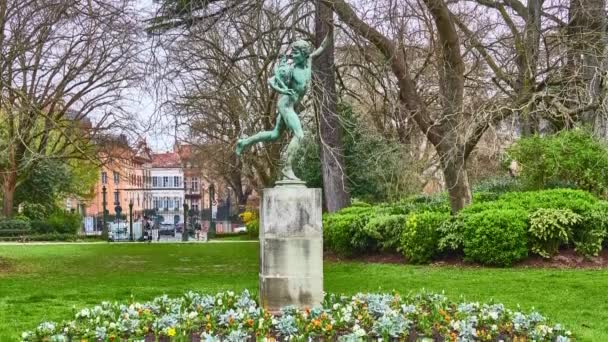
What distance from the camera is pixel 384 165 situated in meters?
24.5

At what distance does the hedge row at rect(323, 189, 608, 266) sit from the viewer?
14055 mm

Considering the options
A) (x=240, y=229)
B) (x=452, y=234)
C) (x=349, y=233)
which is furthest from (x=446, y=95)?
(x=240, y=229)

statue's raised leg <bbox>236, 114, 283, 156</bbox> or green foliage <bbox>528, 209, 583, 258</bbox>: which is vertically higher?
statue's raised leg <bbox>236, 114, 283, 156</bbox>

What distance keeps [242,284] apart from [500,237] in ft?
17.7

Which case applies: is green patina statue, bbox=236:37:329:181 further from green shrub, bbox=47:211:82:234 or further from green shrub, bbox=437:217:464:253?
green shrub, bbox=47:211:82:234

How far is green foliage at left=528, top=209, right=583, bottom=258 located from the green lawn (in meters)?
0.93

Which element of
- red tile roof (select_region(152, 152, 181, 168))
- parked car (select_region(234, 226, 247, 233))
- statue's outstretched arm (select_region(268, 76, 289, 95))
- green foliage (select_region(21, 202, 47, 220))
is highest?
red tile roof (select_region(152, 152, 181, 168))

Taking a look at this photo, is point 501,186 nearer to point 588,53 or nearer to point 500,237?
point 588,53

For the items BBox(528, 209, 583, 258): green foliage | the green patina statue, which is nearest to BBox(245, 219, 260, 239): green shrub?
BBox(528, 209, 583, 258): green foliage

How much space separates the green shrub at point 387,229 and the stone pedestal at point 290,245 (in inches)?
341

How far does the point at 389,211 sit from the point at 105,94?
12533 millimetres

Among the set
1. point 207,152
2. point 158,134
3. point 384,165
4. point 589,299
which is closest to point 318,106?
point 158,134

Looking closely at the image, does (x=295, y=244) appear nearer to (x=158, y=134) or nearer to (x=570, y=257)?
(x=570, y=257)

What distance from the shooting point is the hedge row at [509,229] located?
553 inches
